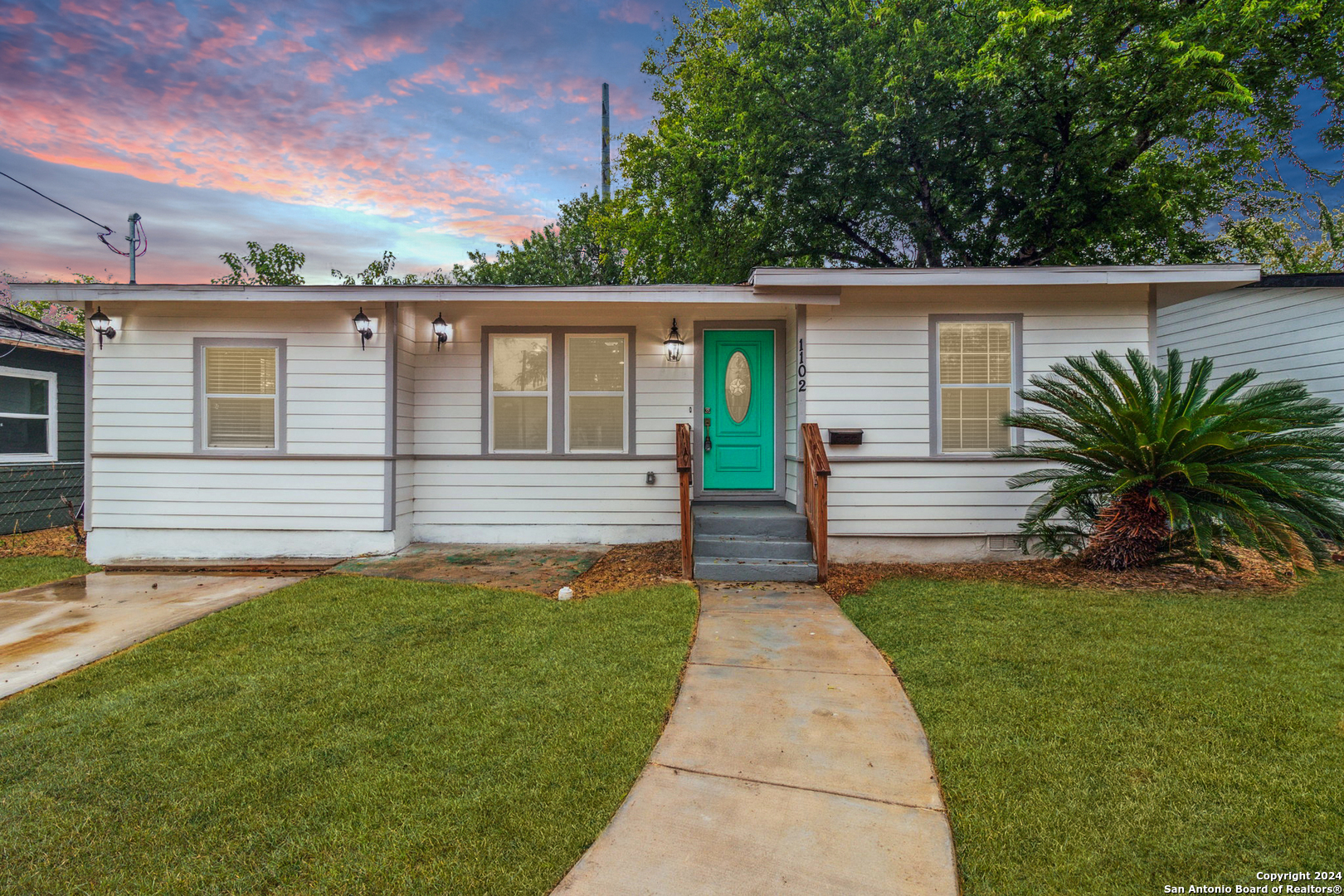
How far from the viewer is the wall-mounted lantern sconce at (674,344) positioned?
21.7 ft

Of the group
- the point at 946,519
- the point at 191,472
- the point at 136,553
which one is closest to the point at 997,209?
the point at 946,519

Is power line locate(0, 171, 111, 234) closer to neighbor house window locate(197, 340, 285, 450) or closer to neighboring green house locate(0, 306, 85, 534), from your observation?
neighboring green house locate(0, 306, 85, 534)

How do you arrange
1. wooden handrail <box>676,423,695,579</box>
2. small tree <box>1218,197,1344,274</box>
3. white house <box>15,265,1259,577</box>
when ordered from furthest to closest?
1. small tree <box>1218,197,1344,274</box>
2. white house <box>15,265,1259,577</box>
3. wooden handrail <box>676,423,695,579</box>

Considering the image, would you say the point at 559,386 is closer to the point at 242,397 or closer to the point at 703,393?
the point at 703,393

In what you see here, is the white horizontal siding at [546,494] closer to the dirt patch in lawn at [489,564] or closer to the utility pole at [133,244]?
the dirt patch in lawn at [489,564]

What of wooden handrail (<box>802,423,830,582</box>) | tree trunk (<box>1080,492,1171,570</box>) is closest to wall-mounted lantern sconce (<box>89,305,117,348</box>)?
wooden handrail (<box>802,423,830,582</box>)

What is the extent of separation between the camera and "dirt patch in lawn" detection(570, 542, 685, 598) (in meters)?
5.05

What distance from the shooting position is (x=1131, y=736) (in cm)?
239

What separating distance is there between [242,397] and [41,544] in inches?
133

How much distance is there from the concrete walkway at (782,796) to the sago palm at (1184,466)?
304 cm

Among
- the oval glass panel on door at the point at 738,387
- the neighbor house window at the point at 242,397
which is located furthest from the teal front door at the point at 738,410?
the neighbor house window at the point at 242,397

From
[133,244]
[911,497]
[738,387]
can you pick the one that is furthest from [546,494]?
[133,244]

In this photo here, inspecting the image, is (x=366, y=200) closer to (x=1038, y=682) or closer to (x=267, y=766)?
(x=267, y=766)

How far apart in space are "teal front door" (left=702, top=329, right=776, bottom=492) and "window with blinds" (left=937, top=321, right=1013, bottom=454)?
1.80 m
